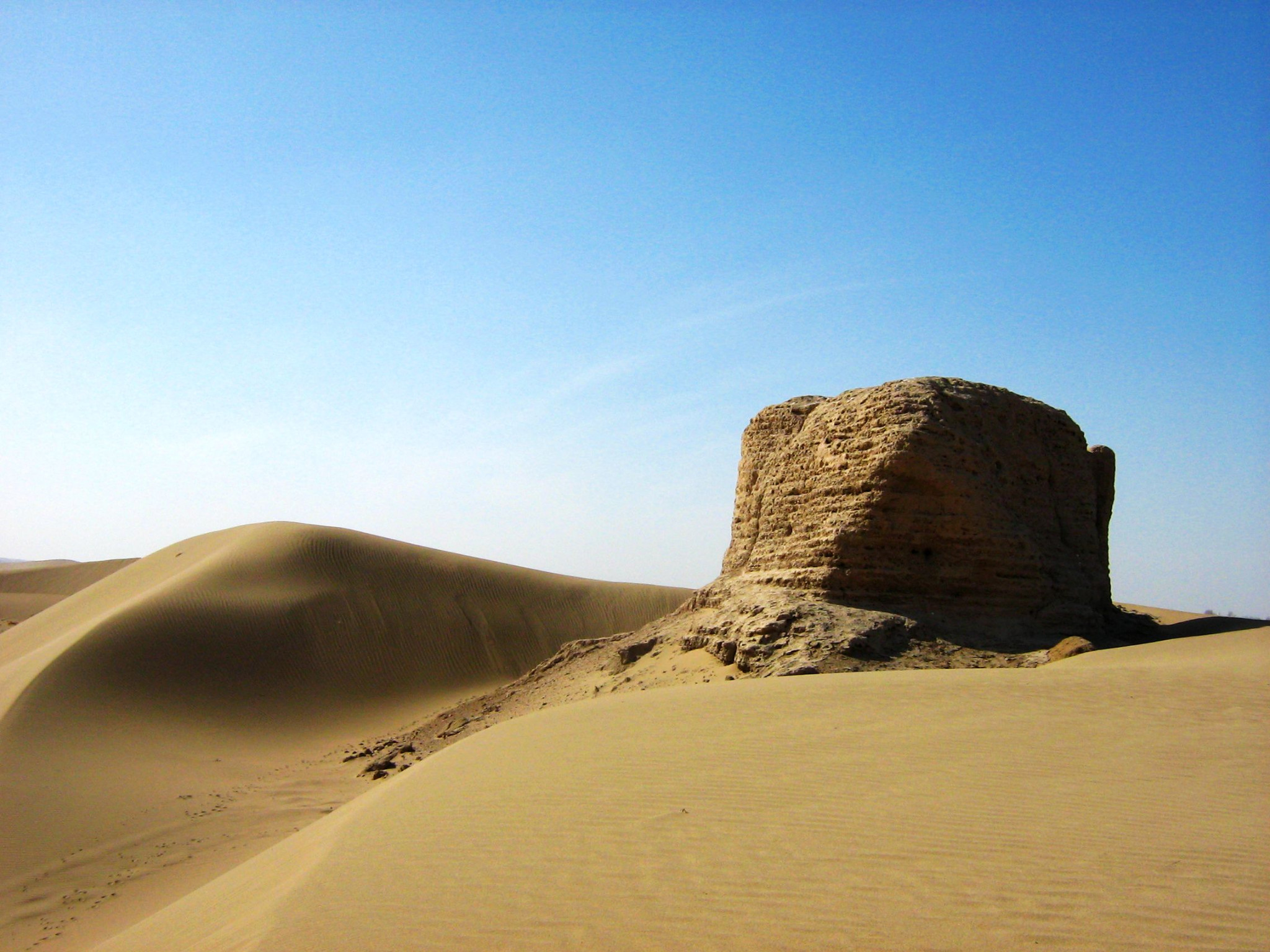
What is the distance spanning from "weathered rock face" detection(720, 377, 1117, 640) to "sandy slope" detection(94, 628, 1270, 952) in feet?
10.5

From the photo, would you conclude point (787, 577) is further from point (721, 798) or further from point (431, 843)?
point (431, 843)

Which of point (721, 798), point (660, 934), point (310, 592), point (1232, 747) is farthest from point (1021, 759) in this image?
point (310, 592)

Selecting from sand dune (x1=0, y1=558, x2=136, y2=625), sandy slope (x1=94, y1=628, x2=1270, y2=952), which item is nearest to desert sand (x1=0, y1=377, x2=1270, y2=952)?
sandy slope (x1=94, y1=628, x2=1270, y2=952)

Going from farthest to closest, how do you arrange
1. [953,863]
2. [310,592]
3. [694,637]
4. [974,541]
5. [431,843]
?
[310,592], [694,637], [974,541], [431,843], [953,863]

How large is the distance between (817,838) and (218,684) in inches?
682

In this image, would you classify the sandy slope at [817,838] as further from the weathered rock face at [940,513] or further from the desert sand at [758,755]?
the weathered rock face at [940,513]

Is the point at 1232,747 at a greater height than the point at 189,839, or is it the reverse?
the point at 1232,747

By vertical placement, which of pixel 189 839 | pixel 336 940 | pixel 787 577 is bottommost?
pixel 189 839

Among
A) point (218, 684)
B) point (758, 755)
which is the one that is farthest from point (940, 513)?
point (218, 684)

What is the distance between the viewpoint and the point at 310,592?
78.1 feet

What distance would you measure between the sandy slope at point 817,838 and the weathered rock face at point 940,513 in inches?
125

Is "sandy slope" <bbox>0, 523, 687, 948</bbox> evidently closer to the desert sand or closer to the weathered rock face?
the desert sand

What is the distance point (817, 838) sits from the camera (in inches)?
181

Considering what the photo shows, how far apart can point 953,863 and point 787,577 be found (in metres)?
7.88
